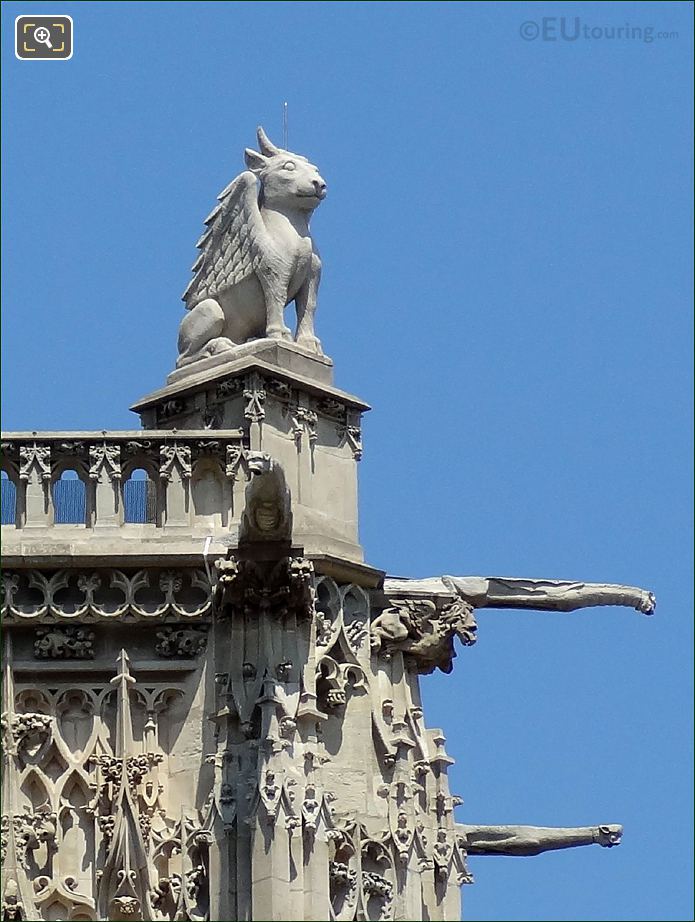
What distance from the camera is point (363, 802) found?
3238 cm

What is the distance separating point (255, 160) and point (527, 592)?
4.71m

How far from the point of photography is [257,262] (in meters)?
34.1

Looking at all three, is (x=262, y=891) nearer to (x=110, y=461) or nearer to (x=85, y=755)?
(x=85, y=755)

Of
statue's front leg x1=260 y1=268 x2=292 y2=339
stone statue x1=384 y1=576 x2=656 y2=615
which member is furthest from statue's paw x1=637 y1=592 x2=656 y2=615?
statue's front leg x1=260 y1=268 x2=292 y2=339

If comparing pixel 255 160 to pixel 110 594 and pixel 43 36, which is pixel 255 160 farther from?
pixel 110 594

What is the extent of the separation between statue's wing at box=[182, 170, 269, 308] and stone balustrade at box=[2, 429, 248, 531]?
191 centimetres

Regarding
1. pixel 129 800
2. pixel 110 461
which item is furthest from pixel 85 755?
pixel 110 461

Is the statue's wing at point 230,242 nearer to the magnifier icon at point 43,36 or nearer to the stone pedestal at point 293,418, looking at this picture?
the stone pedestal at point 293,418

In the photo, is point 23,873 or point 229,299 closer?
point 23,873

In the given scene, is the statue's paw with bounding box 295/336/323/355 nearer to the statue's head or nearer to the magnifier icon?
the statue's head

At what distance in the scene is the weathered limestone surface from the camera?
31719mm

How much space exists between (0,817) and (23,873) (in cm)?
51

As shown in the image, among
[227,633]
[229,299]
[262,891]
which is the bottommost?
[262,891]

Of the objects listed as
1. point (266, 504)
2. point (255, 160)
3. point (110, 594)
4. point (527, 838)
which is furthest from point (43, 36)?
point (527, 838)
